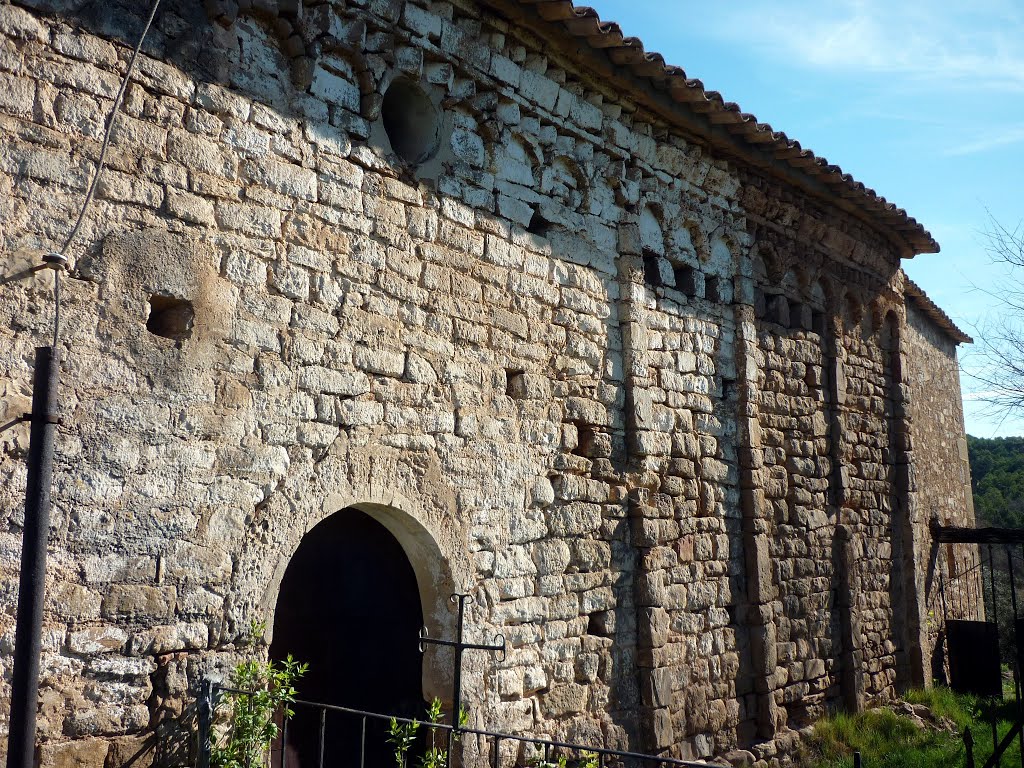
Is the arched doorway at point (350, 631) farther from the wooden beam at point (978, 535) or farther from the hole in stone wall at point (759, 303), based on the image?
the wooden beam at point (978, 535)

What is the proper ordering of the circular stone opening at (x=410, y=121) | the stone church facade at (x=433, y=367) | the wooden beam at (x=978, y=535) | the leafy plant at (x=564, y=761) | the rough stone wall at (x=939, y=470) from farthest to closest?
the rough stone wall at (x=939, y=470)
the wooden beam at (x=978, y=535)
the circular stone opening at (x=410, y=121)
the leafy plant at (x=564, y=761)
the stone church facade at (x=433, y=367)

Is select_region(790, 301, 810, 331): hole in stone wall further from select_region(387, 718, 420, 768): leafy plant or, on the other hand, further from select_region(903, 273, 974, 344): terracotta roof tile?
select_region(387, 718, 420, 768): leafy plant

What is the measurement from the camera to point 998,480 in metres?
22.4

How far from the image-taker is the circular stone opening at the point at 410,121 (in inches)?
208

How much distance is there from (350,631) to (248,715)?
1019mm

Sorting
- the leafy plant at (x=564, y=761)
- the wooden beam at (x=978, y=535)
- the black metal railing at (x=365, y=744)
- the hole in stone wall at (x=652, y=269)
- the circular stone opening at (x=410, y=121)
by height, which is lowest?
the leafy plant at (x=564, y=761)

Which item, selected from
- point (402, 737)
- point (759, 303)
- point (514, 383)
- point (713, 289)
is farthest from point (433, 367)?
point (759, 303)

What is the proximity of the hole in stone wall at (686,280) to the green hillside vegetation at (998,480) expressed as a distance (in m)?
12.9

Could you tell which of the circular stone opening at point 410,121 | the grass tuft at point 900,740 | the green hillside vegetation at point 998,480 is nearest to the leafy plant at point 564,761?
the grass tuft at point 900,740

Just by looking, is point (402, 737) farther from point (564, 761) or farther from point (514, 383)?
point (514, 383)

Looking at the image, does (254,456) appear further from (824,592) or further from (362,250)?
(824,592)

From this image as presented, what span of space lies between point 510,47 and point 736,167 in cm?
281

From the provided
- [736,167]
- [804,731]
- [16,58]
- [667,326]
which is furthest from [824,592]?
[16,58]

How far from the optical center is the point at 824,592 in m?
8.36
